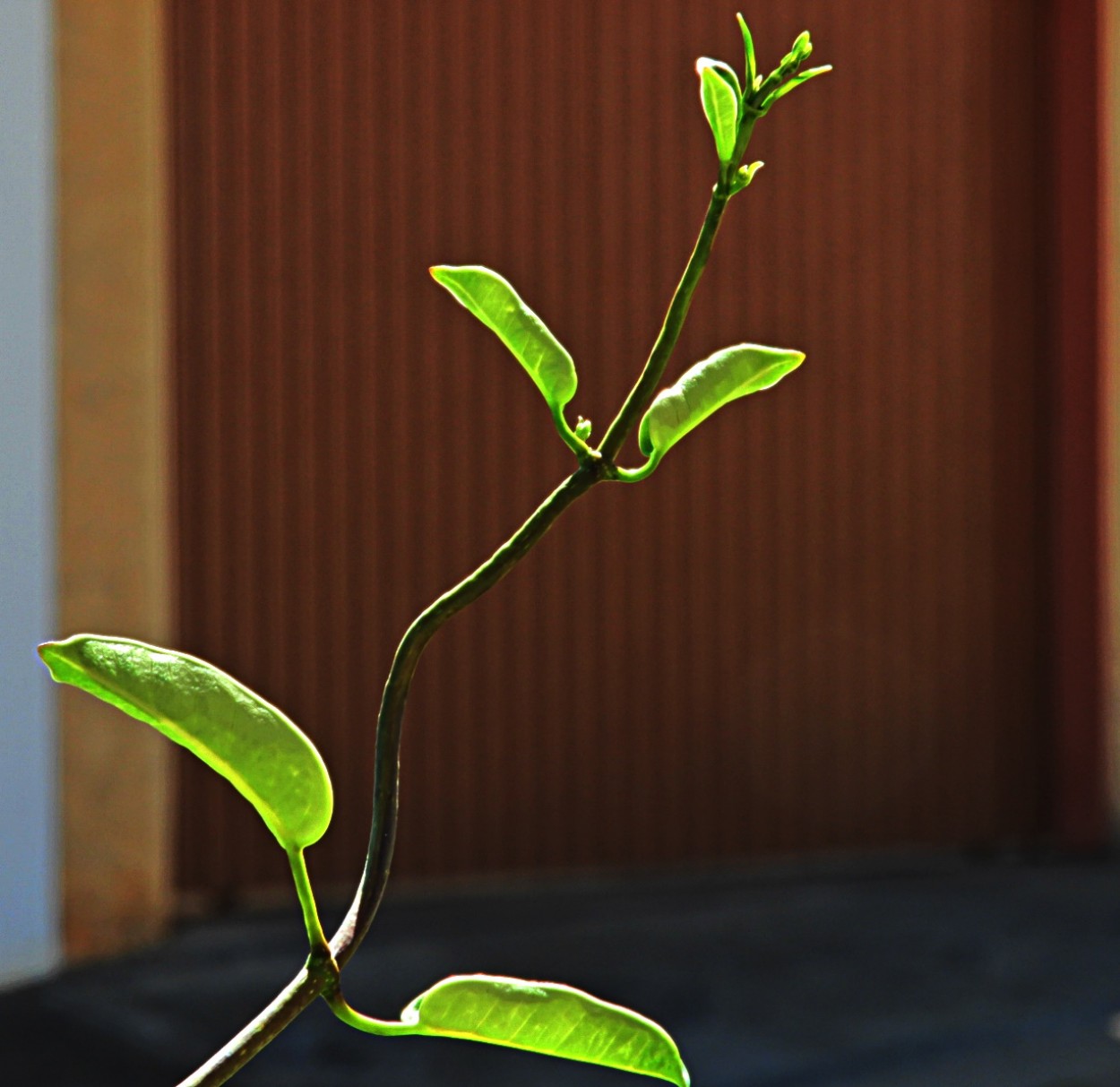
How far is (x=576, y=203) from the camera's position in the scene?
203 inches

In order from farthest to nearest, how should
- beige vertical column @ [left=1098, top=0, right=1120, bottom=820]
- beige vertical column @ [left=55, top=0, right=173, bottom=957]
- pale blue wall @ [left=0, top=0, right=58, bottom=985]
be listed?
1. beige vertical column @ [left=1098, top=0, right=1120, bottom=820]
2. beige vertical column @ [left=55, top=0, right=173, bottom=957]
3. pale blue wall @ [left=0, top=0, right=58, bottom=985]

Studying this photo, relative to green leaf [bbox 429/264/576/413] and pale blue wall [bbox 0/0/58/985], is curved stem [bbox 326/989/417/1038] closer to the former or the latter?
green leaf [bbox 429/264/576/413]

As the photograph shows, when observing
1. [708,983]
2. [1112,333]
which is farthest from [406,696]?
[1112,333]

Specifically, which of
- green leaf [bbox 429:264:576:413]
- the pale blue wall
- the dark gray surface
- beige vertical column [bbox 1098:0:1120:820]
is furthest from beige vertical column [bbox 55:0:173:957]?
green leaf [bbox 429:264:576:413]

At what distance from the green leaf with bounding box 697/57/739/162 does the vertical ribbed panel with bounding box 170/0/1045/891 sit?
3882mm

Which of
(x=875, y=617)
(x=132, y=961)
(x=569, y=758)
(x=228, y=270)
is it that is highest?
(x=228, y=270)

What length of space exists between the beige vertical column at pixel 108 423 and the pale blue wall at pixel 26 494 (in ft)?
0.24

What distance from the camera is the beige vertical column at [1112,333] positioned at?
18.6 ft

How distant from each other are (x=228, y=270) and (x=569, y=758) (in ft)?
5.50

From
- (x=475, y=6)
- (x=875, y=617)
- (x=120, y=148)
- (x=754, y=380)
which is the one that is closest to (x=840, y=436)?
(x=875, y=617)

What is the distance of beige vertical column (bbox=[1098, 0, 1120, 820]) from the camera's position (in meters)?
5.68

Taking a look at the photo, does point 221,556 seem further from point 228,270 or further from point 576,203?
point 576,203

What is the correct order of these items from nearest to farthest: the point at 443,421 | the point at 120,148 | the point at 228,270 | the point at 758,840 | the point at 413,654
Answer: the point at 413,654
the point at 120,148
the point at 228,270
the point at 443,421
the point at 758,840

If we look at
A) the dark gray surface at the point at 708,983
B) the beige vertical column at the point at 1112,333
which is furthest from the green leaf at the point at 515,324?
the beige vertical column at the point at 1112,333
